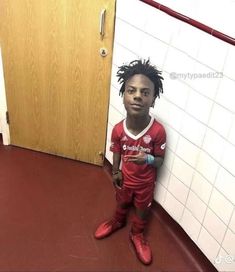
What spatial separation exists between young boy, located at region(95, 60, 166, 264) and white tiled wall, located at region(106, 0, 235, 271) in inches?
4.5

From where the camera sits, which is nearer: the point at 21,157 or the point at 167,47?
the point at 167,47

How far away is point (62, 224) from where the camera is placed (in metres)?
2.17

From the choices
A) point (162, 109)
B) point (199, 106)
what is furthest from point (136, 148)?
point (199, 106)

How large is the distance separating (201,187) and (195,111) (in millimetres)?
414

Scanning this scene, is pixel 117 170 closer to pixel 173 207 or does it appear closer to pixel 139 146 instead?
pixel 139 146

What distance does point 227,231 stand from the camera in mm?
1725

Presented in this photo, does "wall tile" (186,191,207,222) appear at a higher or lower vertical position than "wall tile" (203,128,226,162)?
lower

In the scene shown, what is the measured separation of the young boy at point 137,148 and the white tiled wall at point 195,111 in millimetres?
115

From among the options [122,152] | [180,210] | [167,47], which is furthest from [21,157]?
[167,47]

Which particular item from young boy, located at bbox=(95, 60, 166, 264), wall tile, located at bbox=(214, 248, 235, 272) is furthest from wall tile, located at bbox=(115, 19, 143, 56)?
wall tile, located at bbox=(214, 248, 235, 272)

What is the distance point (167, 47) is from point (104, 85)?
61 centimetres

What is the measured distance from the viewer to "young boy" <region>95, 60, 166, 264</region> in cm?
167

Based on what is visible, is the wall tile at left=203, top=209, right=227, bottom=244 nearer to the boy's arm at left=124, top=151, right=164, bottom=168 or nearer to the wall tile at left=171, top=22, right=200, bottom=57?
the boy's arm at left=124, top=151, right=164, bottom=168

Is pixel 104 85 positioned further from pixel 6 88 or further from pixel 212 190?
pixel 212 190
